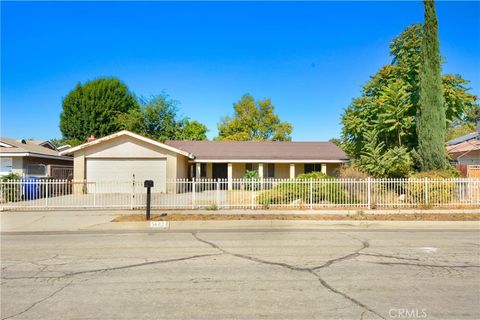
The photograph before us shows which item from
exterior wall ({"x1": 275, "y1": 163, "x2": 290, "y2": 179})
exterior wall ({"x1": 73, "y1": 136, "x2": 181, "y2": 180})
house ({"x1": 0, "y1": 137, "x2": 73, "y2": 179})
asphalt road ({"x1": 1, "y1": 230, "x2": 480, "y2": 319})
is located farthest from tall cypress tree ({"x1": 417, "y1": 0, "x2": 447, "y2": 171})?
house ({"x1": 0, "y1": 137, "x2": 73, "y2": 179})

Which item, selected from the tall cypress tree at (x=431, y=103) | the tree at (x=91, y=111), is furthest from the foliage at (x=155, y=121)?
the tall cypress tree at (x=431, y=103)

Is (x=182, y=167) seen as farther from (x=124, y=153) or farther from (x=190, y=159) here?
(x=124, y=153)

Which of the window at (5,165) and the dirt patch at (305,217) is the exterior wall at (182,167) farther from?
the dirt patch at (305,217)

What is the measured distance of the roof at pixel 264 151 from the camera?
30188mm

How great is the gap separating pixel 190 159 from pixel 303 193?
1374cm

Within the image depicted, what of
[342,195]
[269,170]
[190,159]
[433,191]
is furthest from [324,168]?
[342,195]

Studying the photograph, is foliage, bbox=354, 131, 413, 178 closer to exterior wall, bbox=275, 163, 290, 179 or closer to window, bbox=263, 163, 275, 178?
exterior wall, bbox=275, 163, 290, 179

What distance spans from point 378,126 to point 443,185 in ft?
22.1

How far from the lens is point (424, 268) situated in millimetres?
6699

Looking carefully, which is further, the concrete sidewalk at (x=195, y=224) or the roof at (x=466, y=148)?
the roof at (x=466, y=148)

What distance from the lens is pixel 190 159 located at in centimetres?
2894

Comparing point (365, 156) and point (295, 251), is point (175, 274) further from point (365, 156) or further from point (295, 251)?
point (365, 156)

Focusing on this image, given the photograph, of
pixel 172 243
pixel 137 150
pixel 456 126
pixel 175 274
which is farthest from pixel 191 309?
pixel 456 126

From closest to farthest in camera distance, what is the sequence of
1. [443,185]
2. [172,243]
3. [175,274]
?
[175,274]
[172,243]
[443,185]
